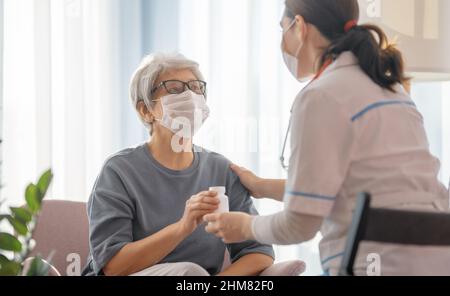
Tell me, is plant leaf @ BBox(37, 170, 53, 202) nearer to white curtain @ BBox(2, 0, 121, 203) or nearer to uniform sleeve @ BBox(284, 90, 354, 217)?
uniform sleeve @ BBox(284, 90, 354, 217)

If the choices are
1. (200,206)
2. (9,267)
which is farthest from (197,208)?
(9,267)

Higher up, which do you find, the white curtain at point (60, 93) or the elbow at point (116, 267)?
the white curtain at point (60, 93)

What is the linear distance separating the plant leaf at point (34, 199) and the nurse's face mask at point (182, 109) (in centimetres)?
128

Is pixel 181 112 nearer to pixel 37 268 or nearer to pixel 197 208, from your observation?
pixel 197 208

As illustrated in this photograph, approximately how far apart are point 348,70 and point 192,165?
2.39 ft

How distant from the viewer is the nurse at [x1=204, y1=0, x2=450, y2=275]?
55.4 inches

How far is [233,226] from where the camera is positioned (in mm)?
1643

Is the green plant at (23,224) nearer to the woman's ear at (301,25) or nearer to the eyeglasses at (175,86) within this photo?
the woman's ear at (301,25)

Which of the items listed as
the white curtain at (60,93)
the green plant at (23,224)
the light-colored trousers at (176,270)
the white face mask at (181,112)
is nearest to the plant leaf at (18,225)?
the green plant at (23,224)

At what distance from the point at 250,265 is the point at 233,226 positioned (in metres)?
0.42

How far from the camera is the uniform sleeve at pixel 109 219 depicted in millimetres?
1923
